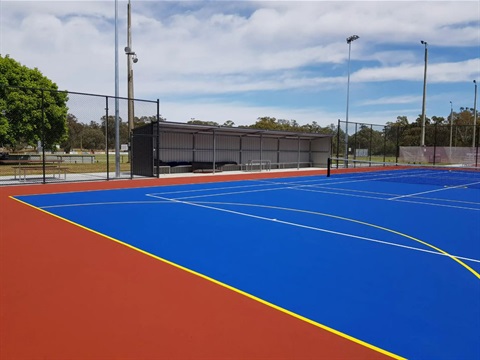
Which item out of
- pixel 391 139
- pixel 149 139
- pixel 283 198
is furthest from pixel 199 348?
pixel 391 139

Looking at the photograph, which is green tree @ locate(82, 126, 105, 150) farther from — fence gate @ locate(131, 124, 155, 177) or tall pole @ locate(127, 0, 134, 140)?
fence gate @ locate(131, 124, 155, 177)

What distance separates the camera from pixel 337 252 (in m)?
6.97

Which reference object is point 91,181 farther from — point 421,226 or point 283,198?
point 421,226

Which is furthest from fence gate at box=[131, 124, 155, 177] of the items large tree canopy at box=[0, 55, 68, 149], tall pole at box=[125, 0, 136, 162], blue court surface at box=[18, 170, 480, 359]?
large tree canopy at box=[0, 55, 68, 149]

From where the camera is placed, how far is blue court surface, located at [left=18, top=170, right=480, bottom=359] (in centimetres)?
421

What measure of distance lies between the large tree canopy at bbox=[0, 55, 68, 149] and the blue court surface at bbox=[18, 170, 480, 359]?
69.5 feet

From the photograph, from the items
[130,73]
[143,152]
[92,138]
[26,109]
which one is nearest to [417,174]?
[143,152]

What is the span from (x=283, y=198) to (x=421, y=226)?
5.83 metres

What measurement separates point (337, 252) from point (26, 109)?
3255 cm

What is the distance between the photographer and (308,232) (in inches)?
339

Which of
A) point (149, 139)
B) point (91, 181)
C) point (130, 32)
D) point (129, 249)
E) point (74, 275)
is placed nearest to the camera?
point (74, 275)

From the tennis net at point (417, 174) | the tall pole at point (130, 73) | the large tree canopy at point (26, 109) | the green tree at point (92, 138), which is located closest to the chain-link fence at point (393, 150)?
the tennis net at point (417, 174)

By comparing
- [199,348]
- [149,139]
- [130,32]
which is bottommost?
[199,348]

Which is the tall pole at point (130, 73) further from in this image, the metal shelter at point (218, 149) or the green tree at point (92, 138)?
the green tree at point (92, 138)
